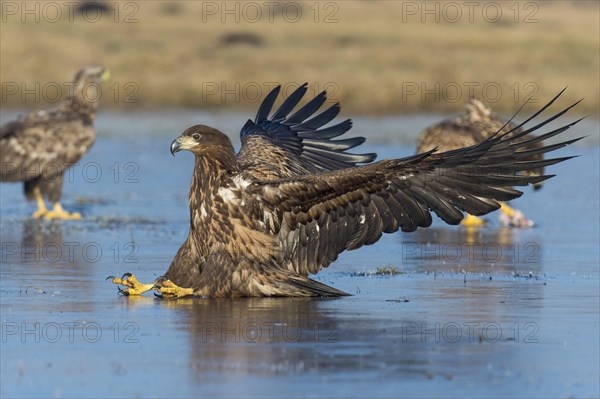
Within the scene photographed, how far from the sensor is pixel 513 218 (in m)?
16.9

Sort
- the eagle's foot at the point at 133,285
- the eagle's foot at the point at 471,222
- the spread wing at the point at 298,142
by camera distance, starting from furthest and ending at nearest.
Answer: the eagle's foot at the point at 471,222 → the spread wing at the point at 298,142 → the eagle's foot at the point at 133,285

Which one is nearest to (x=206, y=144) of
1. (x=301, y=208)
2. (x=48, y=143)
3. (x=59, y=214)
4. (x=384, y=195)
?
(x=301, y=208)

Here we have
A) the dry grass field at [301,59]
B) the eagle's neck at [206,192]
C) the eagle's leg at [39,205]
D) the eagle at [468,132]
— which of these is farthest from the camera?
the dry grass field at [301,59]

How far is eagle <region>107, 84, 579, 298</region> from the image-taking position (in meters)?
10.8

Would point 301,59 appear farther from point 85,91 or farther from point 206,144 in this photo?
point 206,144

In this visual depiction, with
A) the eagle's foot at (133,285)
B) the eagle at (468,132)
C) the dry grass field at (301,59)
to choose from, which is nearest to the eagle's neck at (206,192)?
the eagle's foot at (133,285)

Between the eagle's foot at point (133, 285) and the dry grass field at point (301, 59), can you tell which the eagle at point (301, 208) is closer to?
the eagle's foot at point (133, 285)

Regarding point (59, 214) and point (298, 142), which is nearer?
point (298, 142)

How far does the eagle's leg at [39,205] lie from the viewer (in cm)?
1803

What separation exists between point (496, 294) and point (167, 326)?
2922 mm

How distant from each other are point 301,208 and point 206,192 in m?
0.72

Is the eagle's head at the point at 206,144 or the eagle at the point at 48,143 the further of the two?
the eagle at the point at 48,143

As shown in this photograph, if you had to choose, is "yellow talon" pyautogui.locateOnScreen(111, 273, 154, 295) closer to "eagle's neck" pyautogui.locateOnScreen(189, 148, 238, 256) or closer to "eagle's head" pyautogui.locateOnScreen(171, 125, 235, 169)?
"eagle's neck" pyautogui.locateOnScreen(189, 148, 238, 256)

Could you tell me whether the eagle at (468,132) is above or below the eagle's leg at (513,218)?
above
